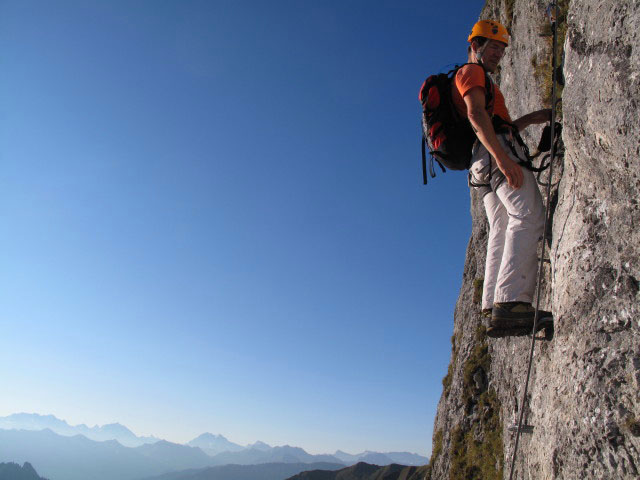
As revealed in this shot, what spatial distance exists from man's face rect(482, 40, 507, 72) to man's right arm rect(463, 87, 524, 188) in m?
1.13

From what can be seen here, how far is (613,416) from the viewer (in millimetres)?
4910

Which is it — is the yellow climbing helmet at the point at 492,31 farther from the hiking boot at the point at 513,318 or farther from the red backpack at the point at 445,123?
the hiking boot at the point at 513,318

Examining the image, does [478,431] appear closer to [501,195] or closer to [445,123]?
[501,195]

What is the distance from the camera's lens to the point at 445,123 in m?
7.42

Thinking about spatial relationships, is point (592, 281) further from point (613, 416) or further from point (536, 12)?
point (536, 12)

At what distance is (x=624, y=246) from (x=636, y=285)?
51cm

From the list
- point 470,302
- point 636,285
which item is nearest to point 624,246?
point 636,285

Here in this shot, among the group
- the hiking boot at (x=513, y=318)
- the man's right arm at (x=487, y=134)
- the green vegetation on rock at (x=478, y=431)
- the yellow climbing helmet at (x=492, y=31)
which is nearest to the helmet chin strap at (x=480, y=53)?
the yellow climbing helmet at (x=492, y=31)

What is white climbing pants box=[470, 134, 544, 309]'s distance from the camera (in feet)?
21.2

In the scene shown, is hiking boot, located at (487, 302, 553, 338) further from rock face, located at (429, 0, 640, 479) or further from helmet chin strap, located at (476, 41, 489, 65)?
helmet chin strap, located at (476, 41, 489, 65)

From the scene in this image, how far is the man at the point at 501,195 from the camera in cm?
641

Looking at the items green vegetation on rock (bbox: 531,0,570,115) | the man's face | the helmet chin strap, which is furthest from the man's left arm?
the helmet chin strap

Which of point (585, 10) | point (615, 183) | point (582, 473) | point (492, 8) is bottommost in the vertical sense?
point (582, 473)

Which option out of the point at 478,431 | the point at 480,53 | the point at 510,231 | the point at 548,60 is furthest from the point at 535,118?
the point at 478,431
